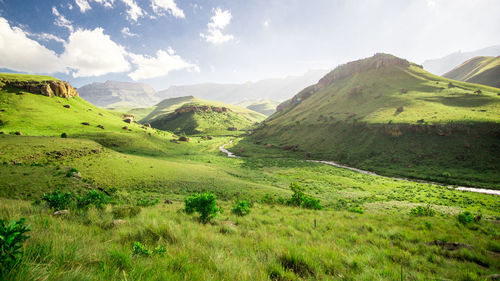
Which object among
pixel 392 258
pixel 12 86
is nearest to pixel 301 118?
pixel 392 258

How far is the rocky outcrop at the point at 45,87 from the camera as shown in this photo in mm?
66250

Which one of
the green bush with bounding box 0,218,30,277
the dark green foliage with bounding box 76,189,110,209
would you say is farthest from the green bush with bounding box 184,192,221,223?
the green bush with bounding box 0,218,30,277

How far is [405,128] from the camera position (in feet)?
173

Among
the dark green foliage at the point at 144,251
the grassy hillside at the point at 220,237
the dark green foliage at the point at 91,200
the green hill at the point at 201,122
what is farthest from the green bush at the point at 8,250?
the green hill at the point at 201,122

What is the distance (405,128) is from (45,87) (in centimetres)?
12946

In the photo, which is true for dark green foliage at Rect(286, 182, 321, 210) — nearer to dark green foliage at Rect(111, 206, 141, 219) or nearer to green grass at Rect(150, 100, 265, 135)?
dark green foliage at Rect(111, 206, 141, 219)

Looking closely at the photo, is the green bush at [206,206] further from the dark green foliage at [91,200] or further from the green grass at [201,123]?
the green grass at [201,123]

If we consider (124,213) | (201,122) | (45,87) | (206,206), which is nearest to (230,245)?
(206,206)

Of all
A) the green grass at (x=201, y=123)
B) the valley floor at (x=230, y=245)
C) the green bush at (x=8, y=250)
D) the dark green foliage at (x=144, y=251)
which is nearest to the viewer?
the green bush at (x=8, y=250)

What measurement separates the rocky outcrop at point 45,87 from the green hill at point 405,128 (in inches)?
3297

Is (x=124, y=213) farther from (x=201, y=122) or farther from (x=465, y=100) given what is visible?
(x=201, y=122)

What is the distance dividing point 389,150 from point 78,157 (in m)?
70.7

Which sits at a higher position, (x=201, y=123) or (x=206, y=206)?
(x=206, y=206)

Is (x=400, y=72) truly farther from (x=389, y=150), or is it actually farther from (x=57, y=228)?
(x=57, y=228)
